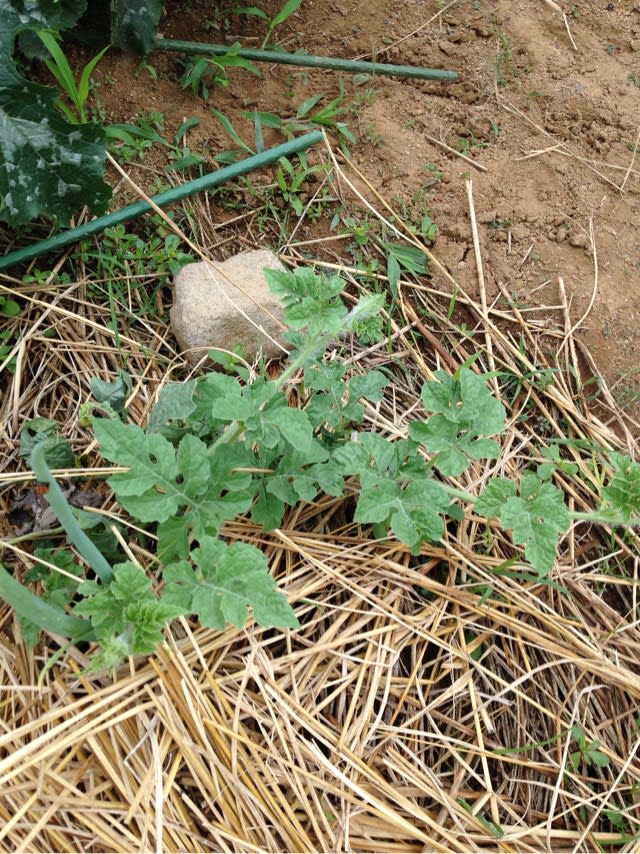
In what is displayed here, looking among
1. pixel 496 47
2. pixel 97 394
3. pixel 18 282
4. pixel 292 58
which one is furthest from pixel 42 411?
pixel 496 47

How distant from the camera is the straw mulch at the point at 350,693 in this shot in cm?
143

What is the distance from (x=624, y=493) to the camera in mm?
1633

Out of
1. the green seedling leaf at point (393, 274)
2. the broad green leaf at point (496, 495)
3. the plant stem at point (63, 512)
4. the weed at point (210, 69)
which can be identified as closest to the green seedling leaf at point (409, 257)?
the green seedling leaf at point (393, 274)

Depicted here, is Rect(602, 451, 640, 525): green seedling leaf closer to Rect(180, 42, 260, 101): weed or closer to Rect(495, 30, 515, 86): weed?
Rect(495, 30, 515, 86): weed

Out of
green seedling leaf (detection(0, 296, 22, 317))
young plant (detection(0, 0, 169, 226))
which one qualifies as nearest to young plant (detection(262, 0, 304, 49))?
young plant (detection(0, 0, 169, 226))

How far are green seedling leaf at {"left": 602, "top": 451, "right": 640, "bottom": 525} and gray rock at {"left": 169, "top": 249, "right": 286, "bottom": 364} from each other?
0.91 metres

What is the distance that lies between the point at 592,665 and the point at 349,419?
803 mm

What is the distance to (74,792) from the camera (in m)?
1.41

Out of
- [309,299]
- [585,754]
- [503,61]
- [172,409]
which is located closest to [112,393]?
[172,409]

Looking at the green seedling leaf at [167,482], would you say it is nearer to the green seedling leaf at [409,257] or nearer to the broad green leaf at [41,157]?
the broad green leaf at [41,157]

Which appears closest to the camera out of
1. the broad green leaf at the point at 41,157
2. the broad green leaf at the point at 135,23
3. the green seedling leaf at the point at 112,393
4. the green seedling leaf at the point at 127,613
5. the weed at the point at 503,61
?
the green seedling leaf at the point at 127,613

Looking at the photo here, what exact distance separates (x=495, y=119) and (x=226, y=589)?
73.6 inches

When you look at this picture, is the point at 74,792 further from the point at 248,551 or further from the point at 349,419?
the point at 349,419

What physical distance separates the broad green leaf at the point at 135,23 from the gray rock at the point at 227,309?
2.41 feet
